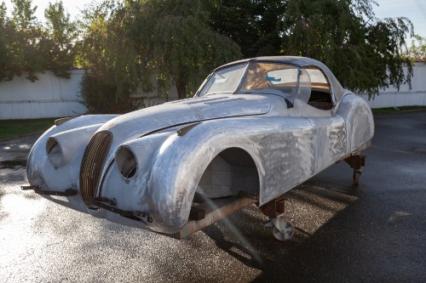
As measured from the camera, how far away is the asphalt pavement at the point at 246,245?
136 inches

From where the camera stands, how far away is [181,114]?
12.0 ft

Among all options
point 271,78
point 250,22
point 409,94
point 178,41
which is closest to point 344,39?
point 250,22

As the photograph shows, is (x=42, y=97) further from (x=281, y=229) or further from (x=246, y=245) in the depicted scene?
(x=281, y=229)

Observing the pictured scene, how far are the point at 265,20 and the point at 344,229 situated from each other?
14.6 m

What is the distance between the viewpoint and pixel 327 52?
13.8 m

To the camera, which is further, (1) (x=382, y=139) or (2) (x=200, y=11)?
(2) (x=200, y=11)

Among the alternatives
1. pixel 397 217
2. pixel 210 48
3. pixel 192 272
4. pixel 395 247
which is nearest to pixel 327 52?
pixel 210 48

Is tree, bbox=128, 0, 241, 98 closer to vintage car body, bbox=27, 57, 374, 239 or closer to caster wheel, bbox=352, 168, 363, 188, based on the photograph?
caster wheel, bbox=352, 168, 363, 188

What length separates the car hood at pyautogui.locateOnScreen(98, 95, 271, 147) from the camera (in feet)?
11.2

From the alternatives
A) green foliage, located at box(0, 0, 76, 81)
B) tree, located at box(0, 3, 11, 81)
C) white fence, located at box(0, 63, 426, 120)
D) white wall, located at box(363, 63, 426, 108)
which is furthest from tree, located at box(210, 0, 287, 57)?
tree, located at box(0, 3, 11, 81)

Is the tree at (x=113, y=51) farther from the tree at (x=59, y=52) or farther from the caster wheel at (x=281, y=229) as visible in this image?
the caster wheel at (x=281, y=229)

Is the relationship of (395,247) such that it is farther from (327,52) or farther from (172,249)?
(327,52)

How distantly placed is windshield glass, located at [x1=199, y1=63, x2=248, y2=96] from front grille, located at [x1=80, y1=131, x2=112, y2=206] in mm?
1844

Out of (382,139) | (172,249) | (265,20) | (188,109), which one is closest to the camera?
(188,109)
